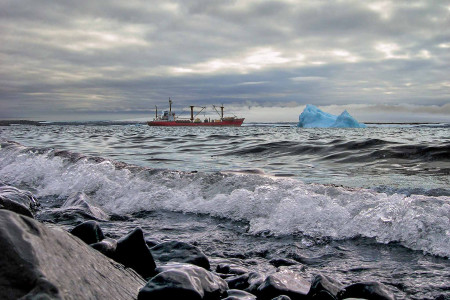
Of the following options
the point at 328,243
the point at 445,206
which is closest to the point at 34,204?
the point at 328,243

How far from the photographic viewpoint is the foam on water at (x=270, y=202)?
3.43 metres

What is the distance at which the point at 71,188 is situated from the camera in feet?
20.7

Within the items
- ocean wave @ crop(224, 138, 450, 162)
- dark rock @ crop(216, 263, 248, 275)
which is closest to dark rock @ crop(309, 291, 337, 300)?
dark rock @ crop(216, 263, 248, 275)

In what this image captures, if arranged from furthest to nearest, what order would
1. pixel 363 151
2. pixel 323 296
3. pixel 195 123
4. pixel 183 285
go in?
pixel 195 123
pixel 363 151
pixel 323 296
pixel 183 285

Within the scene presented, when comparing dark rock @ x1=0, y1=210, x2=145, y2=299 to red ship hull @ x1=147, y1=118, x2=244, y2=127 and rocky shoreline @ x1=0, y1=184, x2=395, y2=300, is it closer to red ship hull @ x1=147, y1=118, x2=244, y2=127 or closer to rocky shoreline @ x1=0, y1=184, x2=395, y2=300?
rocky shoreline @ x1=0, y1=184, x2=395, y2=300

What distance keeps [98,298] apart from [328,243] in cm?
231

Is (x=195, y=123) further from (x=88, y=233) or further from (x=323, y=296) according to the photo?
(x=323, y=296)

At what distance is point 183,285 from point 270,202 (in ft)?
8.41

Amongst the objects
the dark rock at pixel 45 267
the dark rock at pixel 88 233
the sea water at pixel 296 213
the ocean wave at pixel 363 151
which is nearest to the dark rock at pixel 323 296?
the sea water at pixel 296 213

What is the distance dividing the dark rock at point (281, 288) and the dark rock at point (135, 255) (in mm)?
767

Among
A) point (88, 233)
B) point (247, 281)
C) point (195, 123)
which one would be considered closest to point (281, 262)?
point (247, 281)

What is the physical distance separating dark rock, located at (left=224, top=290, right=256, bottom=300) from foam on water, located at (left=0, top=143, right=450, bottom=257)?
1562mm

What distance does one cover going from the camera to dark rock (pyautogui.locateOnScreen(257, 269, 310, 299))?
6.95 feet

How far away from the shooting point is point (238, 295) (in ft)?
6.98
